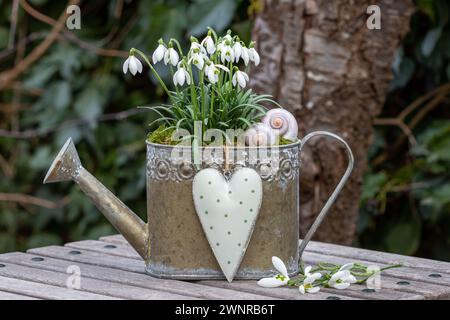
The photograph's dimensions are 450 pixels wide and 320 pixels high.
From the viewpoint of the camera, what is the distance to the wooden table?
58.1 inches

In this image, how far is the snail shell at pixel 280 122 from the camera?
1.59m

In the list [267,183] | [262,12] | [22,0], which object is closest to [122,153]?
[22,0]

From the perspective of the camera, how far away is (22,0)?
3.31 m

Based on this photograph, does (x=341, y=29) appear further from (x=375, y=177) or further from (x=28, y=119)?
(x=28, y=119)

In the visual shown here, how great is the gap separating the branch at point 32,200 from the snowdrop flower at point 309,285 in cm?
190

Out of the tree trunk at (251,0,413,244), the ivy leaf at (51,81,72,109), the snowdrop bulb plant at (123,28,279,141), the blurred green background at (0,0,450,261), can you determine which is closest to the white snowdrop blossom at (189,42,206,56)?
the snowdrop bulb plant at (123,28,279,141)

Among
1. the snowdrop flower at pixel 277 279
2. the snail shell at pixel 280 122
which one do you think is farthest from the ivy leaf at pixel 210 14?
the snowdrop flower at pixel 277 279

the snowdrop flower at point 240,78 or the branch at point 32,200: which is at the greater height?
→ the snowdrop flower at point 240,78

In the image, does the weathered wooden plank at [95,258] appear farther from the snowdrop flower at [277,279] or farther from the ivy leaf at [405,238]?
the ivy leaf at [405,238]

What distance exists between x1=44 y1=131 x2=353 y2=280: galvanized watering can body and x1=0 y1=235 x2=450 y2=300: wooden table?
30 mm

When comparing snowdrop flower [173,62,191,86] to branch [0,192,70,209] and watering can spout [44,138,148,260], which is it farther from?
branch [0,192,70,209]

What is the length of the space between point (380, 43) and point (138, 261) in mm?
1032

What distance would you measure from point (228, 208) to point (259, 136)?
0.12 meters
